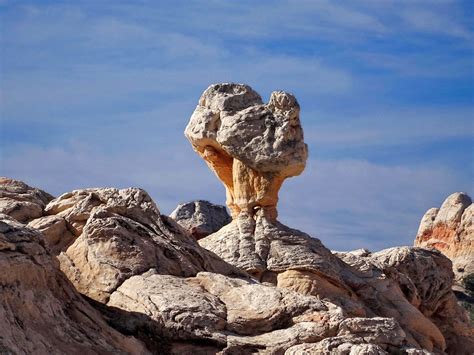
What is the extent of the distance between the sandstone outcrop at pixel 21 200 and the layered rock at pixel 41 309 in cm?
326

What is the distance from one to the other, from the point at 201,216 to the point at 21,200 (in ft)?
33.6

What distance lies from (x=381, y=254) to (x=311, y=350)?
13065mm

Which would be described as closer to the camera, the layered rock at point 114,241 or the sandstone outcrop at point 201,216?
the layered rock at point 114,241

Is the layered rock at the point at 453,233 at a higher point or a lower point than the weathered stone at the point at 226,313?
higher

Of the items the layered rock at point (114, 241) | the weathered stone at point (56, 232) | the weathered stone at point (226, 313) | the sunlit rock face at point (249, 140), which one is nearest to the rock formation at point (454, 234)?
the sunlit rock face at point (249, 140)

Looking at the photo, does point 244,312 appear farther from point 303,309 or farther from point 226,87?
point 226,87

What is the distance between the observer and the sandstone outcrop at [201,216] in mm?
31281

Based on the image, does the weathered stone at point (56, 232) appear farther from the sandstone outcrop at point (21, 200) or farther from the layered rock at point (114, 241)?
the sandstone outcrop at point (21, 200)

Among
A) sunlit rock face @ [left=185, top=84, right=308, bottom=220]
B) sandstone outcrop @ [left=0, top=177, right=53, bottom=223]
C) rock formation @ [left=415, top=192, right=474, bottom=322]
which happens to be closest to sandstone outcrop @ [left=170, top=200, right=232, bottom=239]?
sunlit rock face @ [left=185, top=84, right=308, bottom=220]

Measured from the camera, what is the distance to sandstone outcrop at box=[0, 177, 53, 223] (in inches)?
848

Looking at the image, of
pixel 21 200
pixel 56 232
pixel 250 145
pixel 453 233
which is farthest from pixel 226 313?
pixel 453 233

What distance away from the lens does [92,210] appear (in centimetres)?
2078

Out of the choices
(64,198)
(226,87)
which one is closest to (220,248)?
(226,87)

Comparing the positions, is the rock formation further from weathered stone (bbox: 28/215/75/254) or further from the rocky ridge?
weathered stone (bbox: 28/215/75/254)
